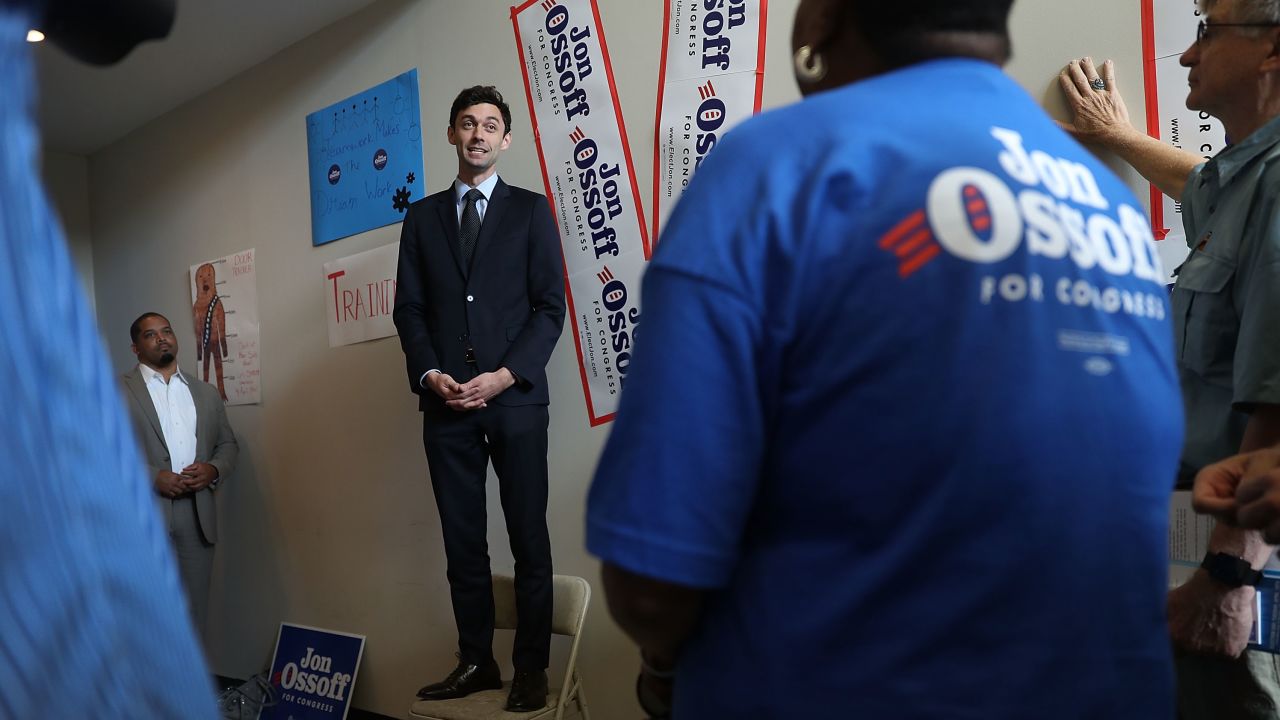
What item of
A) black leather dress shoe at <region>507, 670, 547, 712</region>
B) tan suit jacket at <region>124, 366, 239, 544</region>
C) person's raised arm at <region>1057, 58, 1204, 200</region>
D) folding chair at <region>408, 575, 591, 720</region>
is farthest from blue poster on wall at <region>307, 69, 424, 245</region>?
person's raised arm at <region>1057, 58, 1204, 200</region>

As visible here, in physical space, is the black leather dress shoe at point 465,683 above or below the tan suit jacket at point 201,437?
below

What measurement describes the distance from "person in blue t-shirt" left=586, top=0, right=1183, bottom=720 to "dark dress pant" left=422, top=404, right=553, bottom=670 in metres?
2.48

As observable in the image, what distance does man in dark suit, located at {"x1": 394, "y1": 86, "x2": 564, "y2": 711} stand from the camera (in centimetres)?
316

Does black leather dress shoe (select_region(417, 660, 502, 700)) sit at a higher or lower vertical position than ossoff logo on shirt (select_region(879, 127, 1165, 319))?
lower

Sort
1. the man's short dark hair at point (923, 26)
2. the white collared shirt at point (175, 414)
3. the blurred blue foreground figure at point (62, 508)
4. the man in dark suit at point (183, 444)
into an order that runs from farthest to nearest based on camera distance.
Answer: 1. the white collared shirt at point (175, 414)
2. the man in dark suit at point (183, 444)
3. the man's short dark hair at point (923, 26)
4. the blurred blue foreground figure at point (62, 508)

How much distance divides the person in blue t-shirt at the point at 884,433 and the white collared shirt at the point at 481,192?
276 cm

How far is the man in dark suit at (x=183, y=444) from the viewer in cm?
466

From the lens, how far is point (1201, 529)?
1.99 m

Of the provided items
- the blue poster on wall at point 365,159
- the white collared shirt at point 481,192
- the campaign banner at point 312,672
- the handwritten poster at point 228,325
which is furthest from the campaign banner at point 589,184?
the handwritten poster at point 228,325

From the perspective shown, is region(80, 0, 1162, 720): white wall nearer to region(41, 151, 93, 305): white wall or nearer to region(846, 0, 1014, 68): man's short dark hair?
region(41, 151, 93, 305): white wall

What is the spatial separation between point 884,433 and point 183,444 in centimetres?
492

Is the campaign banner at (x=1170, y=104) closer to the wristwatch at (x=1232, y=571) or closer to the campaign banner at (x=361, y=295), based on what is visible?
the wristwatch at (x=1232, y=571)

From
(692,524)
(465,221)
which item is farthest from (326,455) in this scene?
(692,524)

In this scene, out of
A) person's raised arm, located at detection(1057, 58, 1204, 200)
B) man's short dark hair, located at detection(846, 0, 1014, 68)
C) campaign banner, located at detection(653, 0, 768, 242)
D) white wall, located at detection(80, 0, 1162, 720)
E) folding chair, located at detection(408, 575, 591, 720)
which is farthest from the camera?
white wall, located at detection(80, 0, 1162, 720)
